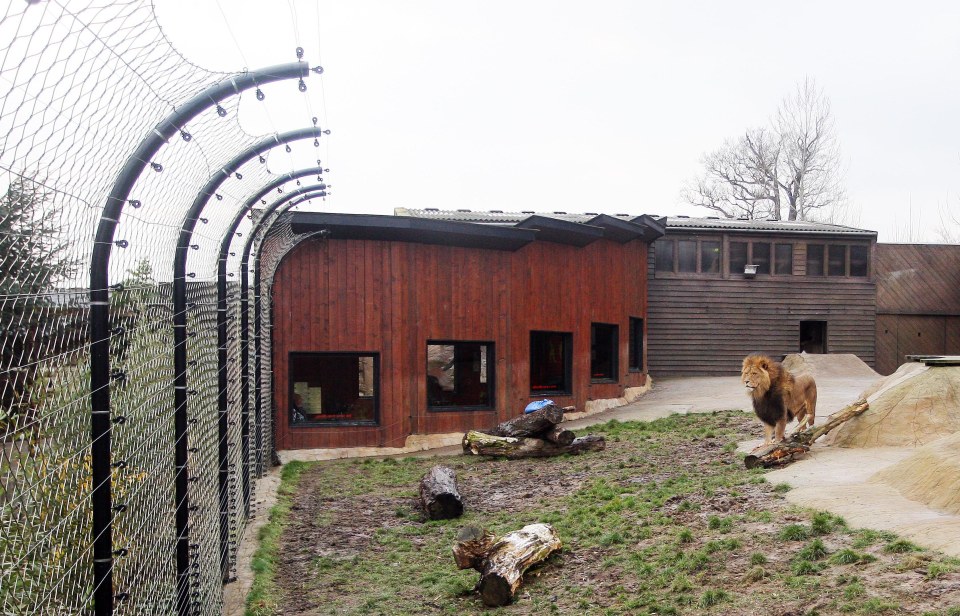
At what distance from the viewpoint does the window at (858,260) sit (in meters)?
24.8

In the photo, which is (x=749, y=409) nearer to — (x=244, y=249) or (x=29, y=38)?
(x=244, y=249)

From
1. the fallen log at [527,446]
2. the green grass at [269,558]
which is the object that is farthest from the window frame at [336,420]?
the green grass at [269,558]

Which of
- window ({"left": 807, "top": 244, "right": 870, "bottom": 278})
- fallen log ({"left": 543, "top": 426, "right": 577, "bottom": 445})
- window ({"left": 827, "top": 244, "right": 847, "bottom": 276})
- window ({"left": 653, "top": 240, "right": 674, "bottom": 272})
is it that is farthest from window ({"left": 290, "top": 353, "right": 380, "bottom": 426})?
window ({"left": 827, "top": 244, "right": 847, "bottom": 276})

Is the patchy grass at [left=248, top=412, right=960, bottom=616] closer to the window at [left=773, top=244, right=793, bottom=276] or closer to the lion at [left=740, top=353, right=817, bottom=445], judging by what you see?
the lion at [left=740, top=353, right=817, bottom=445]

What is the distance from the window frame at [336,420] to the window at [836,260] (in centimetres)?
1661

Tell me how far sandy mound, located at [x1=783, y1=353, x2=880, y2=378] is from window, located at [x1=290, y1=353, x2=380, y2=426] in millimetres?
12286

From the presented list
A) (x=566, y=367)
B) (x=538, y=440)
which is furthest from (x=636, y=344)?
(x=538, y=440)

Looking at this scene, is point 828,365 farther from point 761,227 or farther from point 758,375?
point 758,375

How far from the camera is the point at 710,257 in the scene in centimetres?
2439

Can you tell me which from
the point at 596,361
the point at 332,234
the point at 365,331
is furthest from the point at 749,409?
the point at 332,234

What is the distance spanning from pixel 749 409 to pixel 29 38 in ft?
49.6

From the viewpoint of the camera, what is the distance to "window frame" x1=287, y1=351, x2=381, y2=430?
13.7 meters

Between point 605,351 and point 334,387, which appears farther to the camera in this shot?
point 605,351

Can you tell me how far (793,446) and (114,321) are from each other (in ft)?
26.1
